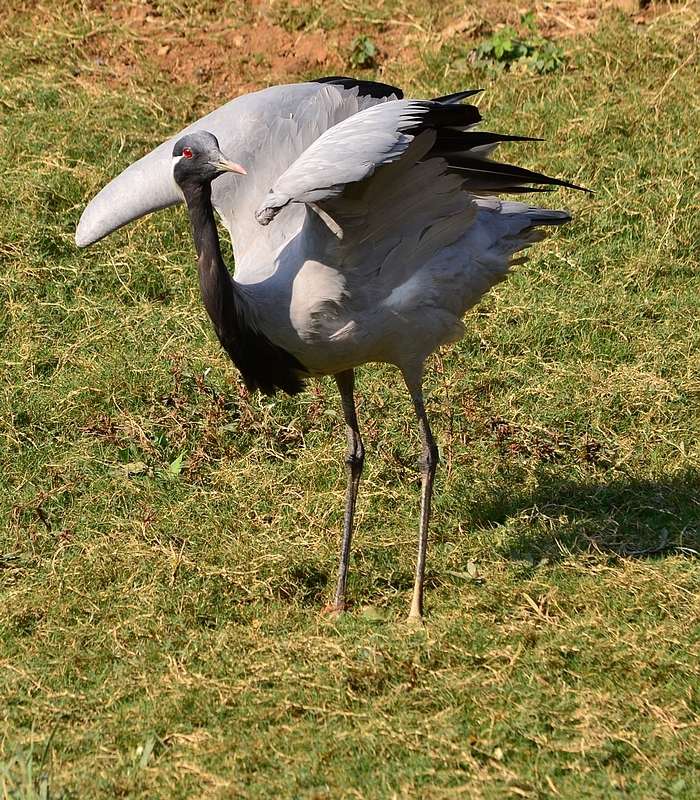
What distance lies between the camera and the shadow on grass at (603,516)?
17.9 ft

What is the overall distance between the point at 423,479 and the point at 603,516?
3.22ft

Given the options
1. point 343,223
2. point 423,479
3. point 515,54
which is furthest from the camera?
point 515,54

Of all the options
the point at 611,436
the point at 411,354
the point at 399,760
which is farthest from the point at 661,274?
the point at 399,760

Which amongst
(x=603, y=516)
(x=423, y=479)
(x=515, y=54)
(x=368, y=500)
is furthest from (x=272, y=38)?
(x=603, y=516)

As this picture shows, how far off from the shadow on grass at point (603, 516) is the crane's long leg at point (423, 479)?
499 millimetres

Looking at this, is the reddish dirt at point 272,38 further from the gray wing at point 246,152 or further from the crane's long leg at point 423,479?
the crane's long leg at point 423,479

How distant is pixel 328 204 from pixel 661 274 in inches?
136

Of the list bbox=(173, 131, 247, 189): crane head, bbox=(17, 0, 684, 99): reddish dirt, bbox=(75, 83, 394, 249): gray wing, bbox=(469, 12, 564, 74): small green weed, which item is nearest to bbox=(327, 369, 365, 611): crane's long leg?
bbox=(75, 83, 394, 249): gray wing

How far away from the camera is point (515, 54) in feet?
29.9

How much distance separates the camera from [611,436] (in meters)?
6.25

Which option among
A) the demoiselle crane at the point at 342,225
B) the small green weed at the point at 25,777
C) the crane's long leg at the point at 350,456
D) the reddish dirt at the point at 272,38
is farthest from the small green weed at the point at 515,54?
the small green weed at the point at 25,777

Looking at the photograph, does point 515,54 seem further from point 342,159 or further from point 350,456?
point 342,159

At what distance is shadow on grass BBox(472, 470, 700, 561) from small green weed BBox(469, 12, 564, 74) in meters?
4.21

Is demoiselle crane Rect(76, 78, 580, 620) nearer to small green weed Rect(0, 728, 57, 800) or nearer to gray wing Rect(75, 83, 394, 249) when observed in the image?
gray wing Rect(75, 83, 394, 249)
